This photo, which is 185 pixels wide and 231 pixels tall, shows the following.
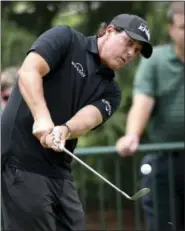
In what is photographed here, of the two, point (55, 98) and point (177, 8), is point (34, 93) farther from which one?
point (177, 8)

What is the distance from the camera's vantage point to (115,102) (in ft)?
14.1

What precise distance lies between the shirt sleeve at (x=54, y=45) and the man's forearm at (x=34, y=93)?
0.12m

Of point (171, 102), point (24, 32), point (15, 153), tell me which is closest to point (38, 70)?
point (15, 153)

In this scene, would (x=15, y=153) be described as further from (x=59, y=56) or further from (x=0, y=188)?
(x=59, y=56)

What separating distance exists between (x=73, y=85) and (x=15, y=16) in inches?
193

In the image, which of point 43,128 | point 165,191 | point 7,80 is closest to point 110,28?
point 43,128

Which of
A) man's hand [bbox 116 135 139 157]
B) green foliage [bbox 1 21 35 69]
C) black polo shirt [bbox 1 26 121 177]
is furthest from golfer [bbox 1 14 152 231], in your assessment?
green foliage [bbox 1 21 35 69]

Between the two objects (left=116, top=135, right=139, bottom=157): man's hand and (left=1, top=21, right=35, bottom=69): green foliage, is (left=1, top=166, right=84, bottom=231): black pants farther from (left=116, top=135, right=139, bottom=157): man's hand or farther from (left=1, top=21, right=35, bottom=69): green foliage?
(left=1, top=21, right=35, bottom=69): green foliage

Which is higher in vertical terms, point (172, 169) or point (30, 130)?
point (30, 130)

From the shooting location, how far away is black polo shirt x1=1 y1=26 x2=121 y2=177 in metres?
3.95

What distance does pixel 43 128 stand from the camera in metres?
3.69

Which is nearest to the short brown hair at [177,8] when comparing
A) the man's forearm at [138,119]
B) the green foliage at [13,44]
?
the man's forearm at [138,119]

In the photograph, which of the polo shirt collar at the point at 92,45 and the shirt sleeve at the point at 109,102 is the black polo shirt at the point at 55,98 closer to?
the polo shirt collar at the point at 92,45

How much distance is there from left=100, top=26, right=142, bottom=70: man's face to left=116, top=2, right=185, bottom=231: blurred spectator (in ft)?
4.06
